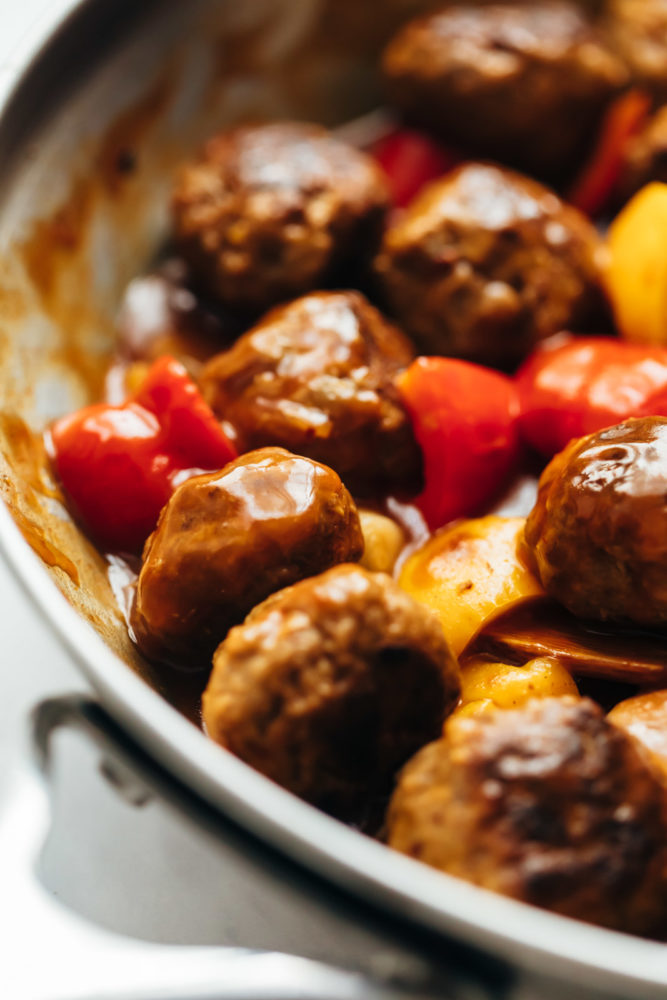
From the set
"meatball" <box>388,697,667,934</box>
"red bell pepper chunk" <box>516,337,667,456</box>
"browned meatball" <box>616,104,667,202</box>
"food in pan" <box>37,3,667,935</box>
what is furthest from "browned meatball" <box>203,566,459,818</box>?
"browned meatball" <box>616,104,667,202</box>

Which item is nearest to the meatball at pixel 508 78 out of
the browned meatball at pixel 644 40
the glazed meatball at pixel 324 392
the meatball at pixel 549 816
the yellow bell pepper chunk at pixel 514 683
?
the browned meatball at pixel 644 40

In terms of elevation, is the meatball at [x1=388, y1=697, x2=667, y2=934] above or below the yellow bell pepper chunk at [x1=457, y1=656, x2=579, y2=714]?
above

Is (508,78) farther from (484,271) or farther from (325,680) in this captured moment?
(325,680)

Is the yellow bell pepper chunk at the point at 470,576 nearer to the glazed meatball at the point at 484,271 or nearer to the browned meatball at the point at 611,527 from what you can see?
the browned meatball at the point at 611,527

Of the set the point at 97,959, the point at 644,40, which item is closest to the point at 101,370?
the point at 97,959

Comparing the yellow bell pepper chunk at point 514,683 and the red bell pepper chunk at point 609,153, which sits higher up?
the red bell pepper chunk at point 609,153

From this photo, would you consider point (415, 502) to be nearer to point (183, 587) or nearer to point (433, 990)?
point (183, 587)

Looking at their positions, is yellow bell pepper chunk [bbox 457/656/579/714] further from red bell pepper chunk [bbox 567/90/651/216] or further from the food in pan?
red bell pepper chunk [bbox 567/90/651/216]
